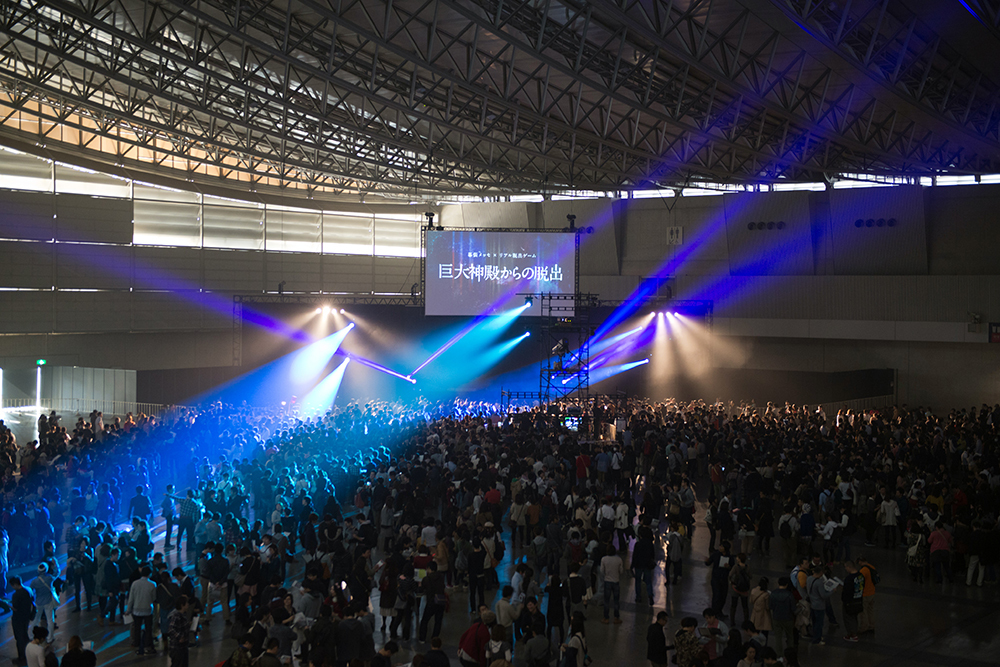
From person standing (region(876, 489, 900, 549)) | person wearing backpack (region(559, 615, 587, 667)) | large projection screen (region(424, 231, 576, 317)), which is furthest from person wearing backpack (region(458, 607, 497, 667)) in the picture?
large projection screen (region(424, 231, 576, 317))

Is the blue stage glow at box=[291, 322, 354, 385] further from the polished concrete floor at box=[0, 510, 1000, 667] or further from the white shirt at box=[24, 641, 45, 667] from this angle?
the white shirt at box=[24, 641, 45, 667]

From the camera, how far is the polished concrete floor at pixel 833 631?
8.60 m

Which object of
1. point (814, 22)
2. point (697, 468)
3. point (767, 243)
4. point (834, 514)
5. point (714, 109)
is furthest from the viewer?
point (767, 243)

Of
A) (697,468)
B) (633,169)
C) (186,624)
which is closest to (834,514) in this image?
(697,468)

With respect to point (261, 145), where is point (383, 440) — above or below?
below

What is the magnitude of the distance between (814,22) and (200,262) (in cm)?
2330

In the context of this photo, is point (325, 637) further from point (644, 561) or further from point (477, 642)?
point (644, 561)

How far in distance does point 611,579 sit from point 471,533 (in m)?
1.94

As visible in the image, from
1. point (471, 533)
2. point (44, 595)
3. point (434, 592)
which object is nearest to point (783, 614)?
point (434, 592)

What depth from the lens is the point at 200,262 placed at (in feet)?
100

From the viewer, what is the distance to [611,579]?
9.56 metres

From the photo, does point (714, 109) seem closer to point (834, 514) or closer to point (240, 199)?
point (834, 514)

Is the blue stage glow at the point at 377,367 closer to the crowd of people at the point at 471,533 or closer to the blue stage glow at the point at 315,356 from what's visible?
the blue stage glow at the point at 315,356

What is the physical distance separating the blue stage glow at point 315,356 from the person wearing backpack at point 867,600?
83.7ft
